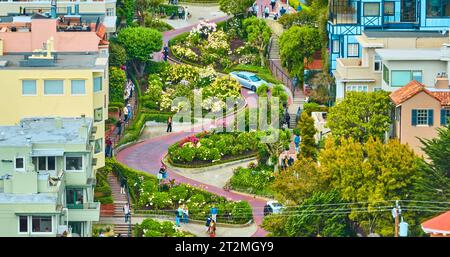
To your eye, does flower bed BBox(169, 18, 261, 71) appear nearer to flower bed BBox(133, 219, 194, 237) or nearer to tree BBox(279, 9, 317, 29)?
tree BBox(279, 9, 317, 29)

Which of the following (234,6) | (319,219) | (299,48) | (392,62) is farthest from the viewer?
(234,6)

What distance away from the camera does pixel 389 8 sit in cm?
7444

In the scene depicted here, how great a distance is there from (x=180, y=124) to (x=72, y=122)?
16910mm

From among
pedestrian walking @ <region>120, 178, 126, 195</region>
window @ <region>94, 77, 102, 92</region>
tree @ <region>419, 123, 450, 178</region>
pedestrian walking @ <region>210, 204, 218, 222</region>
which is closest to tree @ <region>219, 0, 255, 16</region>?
window @ <region>94, 77, 102, 92</region>

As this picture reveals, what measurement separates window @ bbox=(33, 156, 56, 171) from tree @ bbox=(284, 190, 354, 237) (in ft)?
32.2

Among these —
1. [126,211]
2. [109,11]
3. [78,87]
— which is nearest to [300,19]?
[109,11]

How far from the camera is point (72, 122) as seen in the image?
5322cm

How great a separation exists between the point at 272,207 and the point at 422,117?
27.8 ft

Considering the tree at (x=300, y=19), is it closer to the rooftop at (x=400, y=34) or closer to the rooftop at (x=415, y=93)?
the rooftop at (x=400, y=34)

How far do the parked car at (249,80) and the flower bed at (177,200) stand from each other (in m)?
17.9

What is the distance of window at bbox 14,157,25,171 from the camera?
149 feet

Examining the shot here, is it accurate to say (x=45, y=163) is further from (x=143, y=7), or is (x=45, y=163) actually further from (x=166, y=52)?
(x=143, y=7)

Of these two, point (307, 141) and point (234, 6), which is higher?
point (234, 6)

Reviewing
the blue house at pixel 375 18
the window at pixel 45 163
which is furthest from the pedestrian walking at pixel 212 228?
the blue house at pixel 375 18
